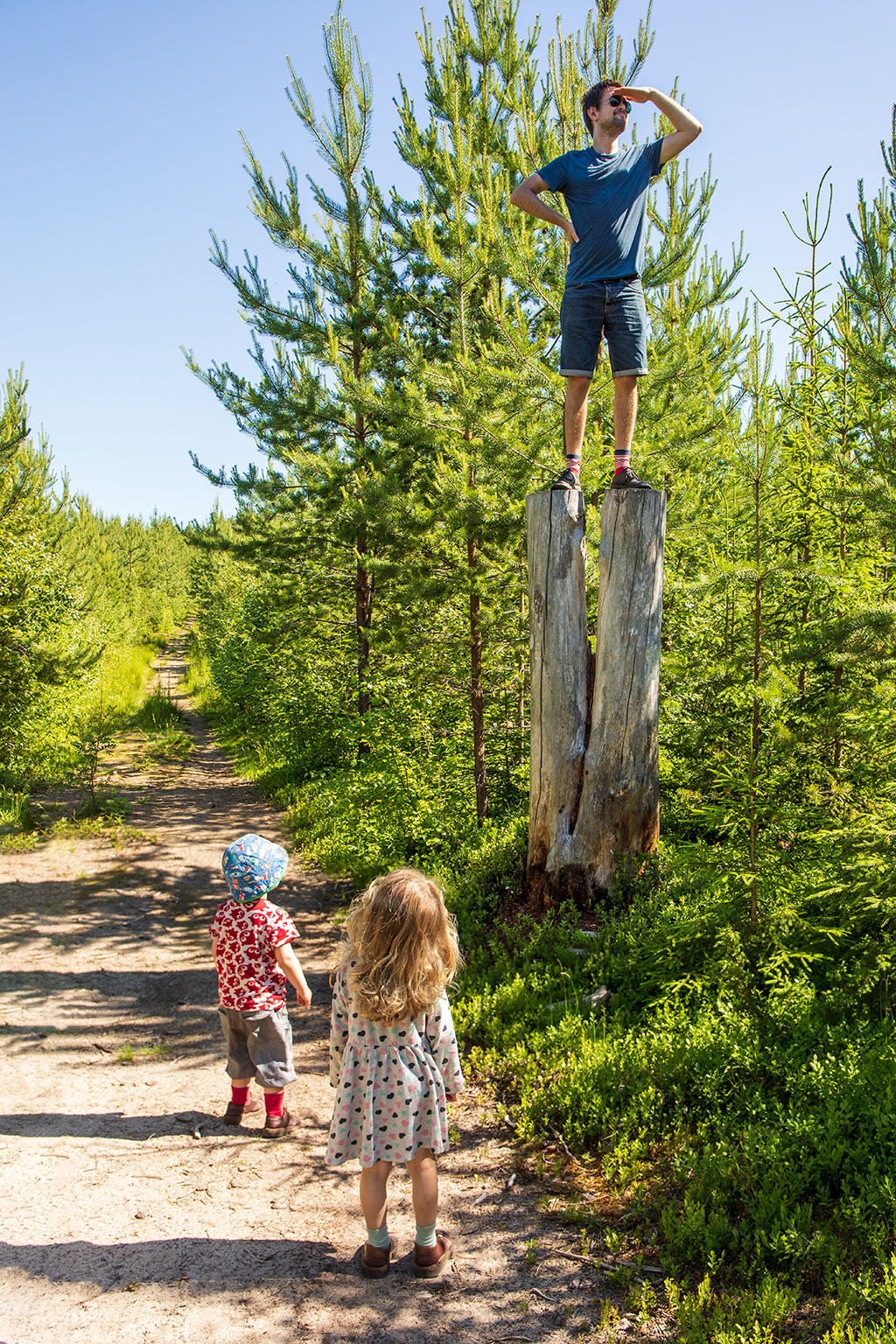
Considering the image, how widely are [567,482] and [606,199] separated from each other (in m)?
1.58

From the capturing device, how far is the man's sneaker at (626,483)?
15.1ft

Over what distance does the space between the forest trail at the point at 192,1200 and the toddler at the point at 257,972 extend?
0.95 ft

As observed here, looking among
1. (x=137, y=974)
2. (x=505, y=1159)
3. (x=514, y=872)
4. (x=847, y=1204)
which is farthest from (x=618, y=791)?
(x=137, y=974)

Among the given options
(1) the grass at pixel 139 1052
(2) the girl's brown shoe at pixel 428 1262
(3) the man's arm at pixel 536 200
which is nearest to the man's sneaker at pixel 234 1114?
(1) the grass at pixel 139 1052


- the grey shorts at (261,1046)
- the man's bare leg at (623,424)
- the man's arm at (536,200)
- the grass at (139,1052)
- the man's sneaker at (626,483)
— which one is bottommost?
the grass at (139,1052)

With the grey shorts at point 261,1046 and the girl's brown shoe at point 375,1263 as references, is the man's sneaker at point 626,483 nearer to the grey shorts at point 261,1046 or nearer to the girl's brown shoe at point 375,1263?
the grey shorts at point 261,1046

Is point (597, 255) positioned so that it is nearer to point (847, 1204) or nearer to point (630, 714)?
point (630, 714)

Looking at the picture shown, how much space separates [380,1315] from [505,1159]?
979 millimetres

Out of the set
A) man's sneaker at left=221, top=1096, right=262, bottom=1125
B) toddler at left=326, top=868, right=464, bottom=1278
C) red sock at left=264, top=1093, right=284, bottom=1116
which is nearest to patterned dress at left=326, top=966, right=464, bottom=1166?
toddler at left=326, top=868, right=464, bottom=1278

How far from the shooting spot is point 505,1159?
3.33 m

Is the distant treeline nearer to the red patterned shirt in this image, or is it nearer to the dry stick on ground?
the red patterned shirt

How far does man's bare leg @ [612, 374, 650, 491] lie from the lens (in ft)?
15.3

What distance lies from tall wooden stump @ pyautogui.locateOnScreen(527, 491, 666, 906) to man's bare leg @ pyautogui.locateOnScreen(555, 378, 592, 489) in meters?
0.10

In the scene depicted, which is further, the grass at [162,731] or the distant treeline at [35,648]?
the grass at [162,731]
